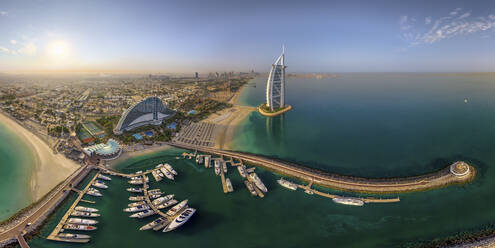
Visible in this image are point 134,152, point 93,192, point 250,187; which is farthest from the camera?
point 134,152

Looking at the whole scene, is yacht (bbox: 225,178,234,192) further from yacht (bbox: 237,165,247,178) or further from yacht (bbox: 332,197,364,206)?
yacht (bbox: 332,197,364,206)

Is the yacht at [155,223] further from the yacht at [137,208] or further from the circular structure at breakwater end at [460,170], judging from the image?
the circular structure at breakwater end at [460,170]

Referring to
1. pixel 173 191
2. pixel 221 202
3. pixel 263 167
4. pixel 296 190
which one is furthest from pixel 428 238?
pixel 173 191

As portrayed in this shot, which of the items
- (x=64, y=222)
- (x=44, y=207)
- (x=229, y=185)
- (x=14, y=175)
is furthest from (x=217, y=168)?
(x=14, y=175)

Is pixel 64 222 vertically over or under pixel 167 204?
under

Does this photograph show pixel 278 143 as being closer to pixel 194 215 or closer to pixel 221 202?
pixel 221 202

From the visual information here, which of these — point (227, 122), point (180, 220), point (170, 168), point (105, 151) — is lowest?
point (180, 220)

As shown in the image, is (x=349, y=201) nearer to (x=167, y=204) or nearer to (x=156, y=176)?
(x=167, y=204)

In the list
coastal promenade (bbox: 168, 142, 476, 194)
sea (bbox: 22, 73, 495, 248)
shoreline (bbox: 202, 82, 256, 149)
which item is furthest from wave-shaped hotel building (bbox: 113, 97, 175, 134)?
coastal promenade (bbox: 168, 142, 476, 194)
